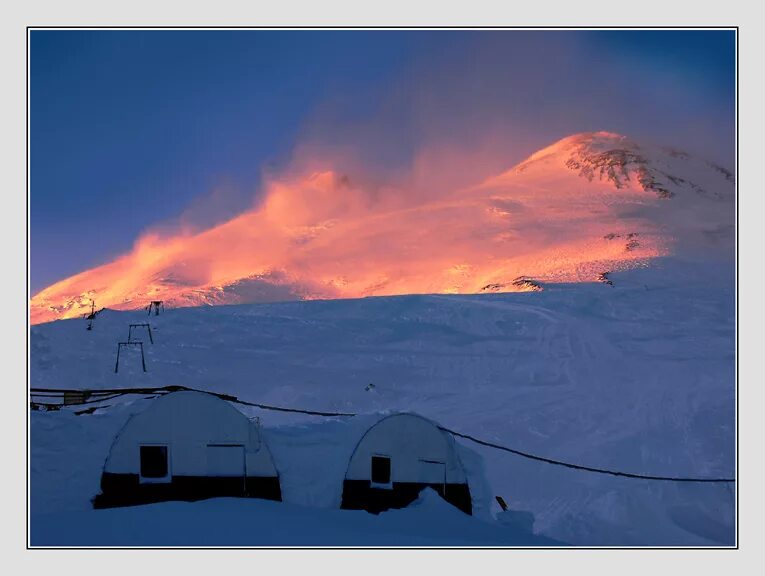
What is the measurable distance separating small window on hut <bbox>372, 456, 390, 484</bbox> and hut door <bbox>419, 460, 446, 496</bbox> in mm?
587

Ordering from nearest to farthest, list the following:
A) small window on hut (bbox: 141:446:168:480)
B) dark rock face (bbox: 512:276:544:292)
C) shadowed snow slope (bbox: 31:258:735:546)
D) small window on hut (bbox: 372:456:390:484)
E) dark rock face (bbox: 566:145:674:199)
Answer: small window on hut (bbox: 141:446:168:480) < small window on hut (bbox: 372:456:390:484) < shadowed snow slope (bbox: 31:258:735:546) < dark rock face (bbox: 512:276:544:292) < dark rock face (bbox: 566:145:674:199)

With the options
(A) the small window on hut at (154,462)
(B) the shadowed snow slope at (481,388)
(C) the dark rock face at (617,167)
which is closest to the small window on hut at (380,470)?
(B) the shadowed snow slope at (481,388)

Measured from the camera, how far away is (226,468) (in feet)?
58.5

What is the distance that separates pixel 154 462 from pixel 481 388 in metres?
26.0

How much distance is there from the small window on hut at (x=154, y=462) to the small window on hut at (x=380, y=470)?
3634 millimetres

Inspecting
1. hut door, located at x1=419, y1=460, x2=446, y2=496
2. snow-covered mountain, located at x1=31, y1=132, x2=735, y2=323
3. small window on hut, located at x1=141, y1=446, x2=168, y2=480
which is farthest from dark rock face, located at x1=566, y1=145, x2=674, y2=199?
small window on hut, located at x1=141, y1=446, x2=168, y2=480

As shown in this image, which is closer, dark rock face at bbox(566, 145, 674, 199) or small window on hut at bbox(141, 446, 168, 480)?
small window on hut at bbox(141, 446, 168, 480)

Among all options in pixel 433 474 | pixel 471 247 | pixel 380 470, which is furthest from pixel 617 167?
pixel 380 470

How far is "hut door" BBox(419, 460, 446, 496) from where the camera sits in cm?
1845

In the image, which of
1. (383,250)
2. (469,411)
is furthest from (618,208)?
(469,411)

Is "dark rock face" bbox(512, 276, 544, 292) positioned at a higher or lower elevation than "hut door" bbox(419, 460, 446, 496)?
higher

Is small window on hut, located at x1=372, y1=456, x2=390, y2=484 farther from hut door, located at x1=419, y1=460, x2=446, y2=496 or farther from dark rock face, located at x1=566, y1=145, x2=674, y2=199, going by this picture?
dark rock face, located at x1=566, y1=145, x2=674, y2=199

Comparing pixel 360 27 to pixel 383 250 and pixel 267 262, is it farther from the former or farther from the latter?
pixel 383 250

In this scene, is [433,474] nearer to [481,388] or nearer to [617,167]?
[481,388]
